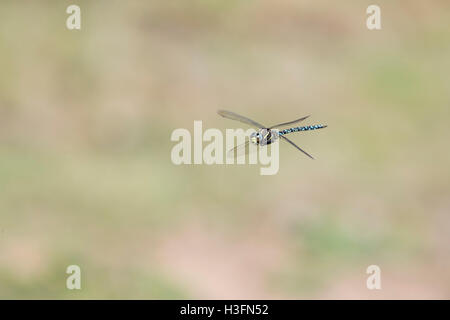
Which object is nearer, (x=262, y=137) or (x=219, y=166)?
(x=262, y=137)

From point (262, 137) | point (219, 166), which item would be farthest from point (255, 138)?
point (219, 166)

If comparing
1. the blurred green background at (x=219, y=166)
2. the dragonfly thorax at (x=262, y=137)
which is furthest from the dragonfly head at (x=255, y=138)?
the blurred green background at (x=219, y=166)

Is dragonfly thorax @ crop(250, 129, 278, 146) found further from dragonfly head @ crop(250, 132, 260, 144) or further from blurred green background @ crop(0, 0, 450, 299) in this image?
blurred green background @ crop(0, 0, 450, 299)

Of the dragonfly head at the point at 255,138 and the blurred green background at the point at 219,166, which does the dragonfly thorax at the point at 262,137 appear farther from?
the blurred green background at the point at 219,166

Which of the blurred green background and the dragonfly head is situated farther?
the blurred green background

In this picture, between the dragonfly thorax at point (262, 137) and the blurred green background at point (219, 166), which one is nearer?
the dragonfly thorax at point (262, 137)

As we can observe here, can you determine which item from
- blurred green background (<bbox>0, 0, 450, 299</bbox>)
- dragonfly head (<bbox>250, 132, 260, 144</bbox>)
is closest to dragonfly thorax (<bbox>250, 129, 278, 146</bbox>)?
dragonfly head (<bbox>250, 132, 260, 144</bbox>)

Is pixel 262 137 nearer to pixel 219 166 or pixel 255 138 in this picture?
pixel 255 138

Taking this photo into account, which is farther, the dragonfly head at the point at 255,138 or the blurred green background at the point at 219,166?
the blurred green background at the point at 219,166
